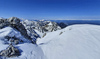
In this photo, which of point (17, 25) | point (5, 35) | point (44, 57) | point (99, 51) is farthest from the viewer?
point (17, 25)

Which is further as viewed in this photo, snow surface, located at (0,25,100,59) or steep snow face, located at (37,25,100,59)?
snow surface, located at (0,25,100,59)

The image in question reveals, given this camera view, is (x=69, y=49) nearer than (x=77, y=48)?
No

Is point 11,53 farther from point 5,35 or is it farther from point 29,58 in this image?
point 5,35

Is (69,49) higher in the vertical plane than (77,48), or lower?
lower

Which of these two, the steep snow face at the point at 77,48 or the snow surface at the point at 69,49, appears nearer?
the steep snow face at the point at 77,48

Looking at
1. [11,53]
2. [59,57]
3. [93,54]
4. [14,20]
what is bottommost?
[59,57]

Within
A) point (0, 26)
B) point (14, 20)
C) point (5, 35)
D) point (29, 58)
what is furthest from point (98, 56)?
point (14, 20)

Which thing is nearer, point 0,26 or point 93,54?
point 93,54

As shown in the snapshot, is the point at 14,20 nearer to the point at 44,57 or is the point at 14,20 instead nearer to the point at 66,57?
the point at 44,57

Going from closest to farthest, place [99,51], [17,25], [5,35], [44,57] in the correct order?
[99,51] < [44,57] < [5,35] < [17,25]

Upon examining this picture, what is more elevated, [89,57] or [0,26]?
[0,26]
